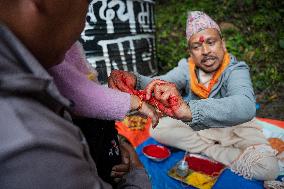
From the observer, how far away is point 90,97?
133 centimetres

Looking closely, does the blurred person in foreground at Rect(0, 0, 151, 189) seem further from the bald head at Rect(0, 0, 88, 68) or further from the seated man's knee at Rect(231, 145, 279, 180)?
the seated man's knee at Rect(231, 145, 279, 180)

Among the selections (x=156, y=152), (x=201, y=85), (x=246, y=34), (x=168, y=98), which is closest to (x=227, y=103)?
(x=168, y=98)

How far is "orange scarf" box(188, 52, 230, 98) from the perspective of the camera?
3.34m

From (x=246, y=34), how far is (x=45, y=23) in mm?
6590

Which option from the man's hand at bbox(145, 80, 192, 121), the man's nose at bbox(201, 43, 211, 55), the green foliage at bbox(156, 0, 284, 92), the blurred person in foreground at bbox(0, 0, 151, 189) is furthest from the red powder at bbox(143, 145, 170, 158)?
the blurred person in foreground at bbox(0, 0, 151, 189)

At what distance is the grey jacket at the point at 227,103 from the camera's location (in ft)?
7.53

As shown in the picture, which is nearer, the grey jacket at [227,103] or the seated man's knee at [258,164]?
the grey jacket at [227,103]

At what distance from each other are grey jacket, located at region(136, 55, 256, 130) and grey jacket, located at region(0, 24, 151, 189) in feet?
5.06

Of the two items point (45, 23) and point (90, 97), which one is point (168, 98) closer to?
point (90, 97)

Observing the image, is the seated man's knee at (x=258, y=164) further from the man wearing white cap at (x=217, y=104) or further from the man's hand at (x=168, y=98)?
the man's hand at (x=168, y=98)

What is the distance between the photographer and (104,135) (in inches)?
63.1

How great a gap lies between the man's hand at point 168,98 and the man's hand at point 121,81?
0.18 m

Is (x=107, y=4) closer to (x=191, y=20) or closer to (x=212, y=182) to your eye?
(x=191, y=20)

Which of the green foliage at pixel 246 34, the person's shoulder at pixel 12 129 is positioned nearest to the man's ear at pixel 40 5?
the person's shoulder at pixel 12 129
